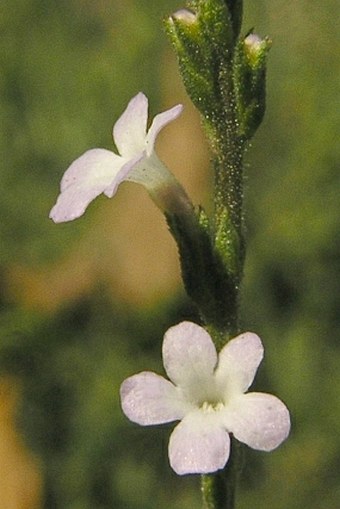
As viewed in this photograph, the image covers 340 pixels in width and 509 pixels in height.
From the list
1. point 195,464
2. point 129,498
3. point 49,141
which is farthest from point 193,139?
point 195,464

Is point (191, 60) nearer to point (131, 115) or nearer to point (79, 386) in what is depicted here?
point (131, 115)

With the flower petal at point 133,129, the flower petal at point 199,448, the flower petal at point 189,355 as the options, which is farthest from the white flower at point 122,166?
A: the flower petal at point 199,448

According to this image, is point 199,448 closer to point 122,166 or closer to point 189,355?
point 189,355

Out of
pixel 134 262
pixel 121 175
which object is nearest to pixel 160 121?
pixel 121 175

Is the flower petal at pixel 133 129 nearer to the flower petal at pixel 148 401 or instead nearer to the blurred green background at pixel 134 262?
the flower petal at pixel 148 401

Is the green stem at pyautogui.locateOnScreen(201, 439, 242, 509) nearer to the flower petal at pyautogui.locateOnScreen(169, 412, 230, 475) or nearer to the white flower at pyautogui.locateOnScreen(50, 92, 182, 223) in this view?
the flower petal at pyautogui.locateOnScreen(169, 412, 230, 475)

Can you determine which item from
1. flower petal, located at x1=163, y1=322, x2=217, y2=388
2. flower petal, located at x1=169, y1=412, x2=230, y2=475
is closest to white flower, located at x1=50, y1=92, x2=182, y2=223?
flower petal, located at x1=163, y1=322, x2=217, y2=388
